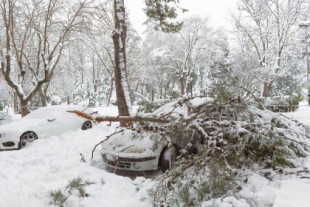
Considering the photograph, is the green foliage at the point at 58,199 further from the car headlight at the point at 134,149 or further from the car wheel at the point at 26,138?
the car wheel at the point at 26,138

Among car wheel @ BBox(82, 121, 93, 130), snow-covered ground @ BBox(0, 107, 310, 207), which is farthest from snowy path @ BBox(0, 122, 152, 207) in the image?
car wheel @ BBox(82, 121, 93, 130)

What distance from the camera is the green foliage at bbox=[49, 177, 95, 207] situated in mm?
3490

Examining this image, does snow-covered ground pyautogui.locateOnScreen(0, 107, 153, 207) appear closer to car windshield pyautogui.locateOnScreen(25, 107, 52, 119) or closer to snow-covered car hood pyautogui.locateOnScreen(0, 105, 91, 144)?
snow-covered car hood pyautogui.locateOnScreen(0, 105, 91, 144)

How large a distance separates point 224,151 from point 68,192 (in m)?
2.53

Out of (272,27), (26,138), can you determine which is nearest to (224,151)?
(26,138)

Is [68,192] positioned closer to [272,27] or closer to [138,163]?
[138,163]

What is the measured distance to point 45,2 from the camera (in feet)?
46.2

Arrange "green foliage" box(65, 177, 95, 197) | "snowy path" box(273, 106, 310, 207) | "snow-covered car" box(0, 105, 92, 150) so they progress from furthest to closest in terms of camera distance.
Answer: "snow-covered car" box(0, 105, 92, 150) < "green foliage" box(65, 177, 95, 197) < "snowy path" box(273, 106, 310, 207)

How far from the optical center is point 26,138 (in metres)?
7.45

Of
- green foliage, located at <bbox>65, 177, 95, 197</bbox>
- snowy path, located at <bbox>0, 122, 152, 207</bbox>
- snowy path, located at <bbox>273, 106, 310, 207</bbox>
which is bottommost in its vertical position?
snowy path, located at <bbox>0, 122, 152, 207</bbox>

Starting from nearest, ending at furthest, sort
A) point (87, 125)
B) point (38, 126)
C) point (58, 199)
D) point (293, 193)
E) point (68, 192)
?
point (293, 193) < point (58, 199) < point (68, 192) < point (38, 126) < point (87, 125)

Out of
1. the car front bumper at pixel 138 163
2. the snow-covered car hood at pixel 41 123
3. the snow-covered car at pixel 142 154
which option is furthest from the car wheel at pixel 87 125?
the car front bumper at pixel 138 163

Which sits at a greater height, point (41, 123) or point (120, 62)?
point (120, 62)

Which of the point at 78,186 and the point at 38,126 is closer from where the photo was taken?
the point at 78,186
